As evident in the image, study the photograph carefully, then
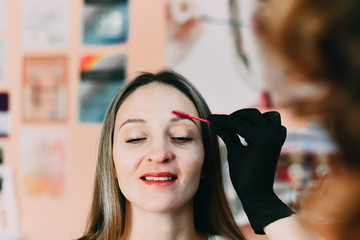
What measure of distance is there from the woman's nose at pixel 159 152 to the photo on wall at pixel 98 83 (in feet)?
3.42

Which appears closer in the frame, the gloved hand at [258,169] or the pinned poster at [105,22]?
the gloved hand at [258,169]

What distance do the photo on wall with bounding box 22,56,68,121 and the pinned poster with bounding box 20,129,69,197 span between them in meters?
0.09

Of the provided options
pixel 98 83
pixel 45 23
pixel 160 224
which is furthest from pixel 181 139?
pixel 45 23

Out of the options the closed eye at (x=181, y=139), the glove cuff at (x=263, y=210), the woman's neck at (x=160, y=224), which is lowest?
the woman's neck at (x=160, y=224)

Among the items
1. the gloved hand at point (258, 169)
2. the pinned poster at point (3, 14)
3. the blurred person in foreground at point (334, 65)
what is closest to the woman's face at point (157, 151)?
the gloved hand at point (258, 169)

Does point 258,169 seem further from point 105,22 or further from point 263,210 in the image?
point 105,22

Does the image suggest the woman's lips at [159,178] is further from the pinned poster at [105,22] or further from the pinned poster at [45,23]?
the pinned poster at [45,23]

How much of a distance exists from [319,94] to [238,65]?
1.78 meters

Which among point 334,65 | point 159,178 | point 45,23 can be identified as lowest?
point 159,178

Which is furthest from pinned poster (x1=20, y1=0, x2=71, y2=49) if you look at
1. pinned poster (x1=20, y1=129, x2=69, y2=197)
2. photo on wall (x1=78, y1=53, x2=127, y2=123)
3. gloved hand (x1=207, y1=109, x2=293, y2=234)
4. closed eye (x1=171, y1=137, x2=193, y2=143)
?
gloved hand (x1=207, y1=109, x2=293, y2=234)

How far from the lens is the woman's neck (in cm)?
113

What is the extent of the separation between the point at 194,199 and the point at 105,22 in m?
1.19

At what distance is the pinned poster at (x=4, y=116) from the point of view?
85.3 inches

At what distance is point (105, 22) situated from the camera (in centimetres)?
214
